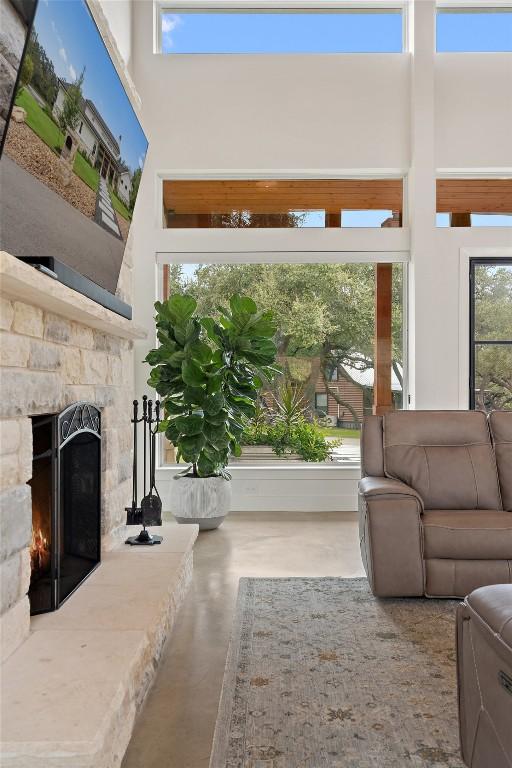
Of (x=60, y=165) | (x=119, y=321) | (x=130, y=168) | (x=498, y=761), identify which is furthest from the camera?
(x=130, y=168)

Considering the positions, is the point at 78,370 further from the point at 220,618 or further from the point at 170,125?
the point at 170,125

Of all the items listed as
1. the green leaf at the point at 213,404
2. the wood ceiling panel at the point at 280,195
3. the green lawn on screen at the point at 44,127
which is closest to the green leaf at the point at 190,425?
the green leaf at the point at 213,404

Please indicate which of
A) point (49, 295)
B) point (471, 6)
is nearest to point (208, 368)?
point (49, 295)

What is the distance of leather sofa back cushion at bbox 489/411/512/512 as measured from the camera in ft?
12.0

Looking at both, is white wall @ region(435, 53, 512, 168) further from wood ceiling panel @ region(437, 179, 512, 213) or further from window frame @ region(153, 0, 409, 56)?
window frame @ region(153, 0, 409, 56)

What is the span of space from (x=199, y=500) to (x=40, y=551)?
2.47 m

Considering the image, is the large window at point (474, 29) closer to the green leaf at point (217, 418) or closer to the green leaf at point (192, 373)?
the green leaf at point (192, 373)

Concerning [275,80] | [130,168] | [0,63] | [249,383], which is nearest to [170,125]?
[275,80]

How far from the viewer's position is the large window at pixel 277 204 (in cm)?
577

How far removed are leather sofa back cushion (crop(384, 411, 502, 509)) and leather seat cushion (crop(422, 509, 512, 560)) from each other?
0.36 meters

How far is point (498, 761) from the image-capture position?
5.21ft

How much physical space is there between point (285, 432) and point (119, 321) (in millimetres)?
3154

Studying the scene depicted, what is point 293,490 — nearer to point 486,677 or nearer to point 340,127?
point 340,127

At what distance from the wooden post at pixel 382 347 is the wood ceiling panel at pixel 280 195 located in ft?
2.28
